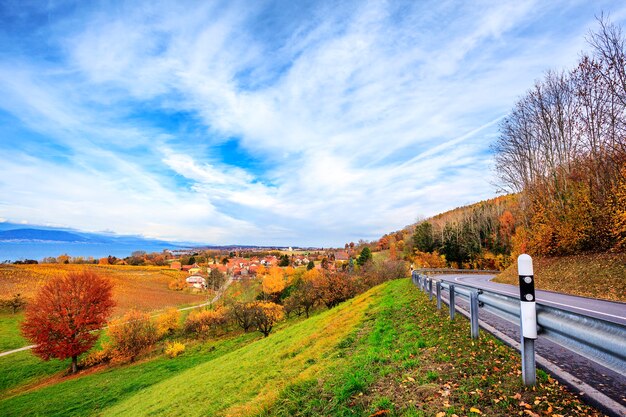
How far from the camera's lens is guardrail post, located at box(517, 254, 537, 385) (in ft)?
12.7

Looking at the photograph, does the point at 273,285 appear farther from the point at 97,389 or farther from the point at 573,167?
the point at 573,167

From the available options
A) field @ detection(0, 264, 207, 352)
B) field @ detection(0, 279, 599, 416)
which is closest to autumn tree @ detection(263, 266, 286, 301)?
field @ detection(0, 264, 207, 352)

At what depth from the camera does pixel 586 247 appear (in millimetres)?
19547

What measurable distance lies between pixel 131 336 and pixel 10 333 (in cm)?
2398

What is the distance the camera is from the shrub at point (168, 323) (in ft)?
147

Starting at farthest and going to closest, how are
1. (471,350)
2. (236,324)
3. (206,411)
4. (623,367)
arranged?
1. (236,324)
2. (206,411)
3. (471,350)
4. (623,367)

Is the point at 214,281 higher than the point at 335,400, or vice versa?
the point at 335,400

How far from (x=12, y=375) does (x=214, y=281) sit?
58.7 meters

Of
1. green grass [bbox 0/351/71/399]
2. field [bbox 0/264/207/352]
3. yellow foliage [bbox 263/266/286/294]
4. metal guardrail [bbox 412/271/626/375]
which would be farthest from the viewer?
yellow foliage [bbox 263/266/286/294]

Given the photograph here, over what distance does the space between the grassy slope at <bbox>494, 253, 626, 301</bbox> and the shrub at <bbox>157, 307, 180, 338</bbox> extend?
4590cm

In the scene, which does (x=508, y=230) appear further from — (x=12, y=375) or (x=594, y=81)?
(x=12, y=375)

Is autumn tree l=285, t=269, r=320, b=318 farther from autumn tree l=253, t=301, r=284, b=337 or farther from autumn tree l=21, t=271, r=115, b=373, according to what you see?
autumn tree l=21, t=271, r=115, b=373

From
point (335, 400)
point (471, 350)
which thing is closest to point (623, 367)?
point (471, 350)

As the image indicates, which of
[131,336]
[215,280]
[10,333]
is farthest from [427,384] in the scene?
[215,280]
